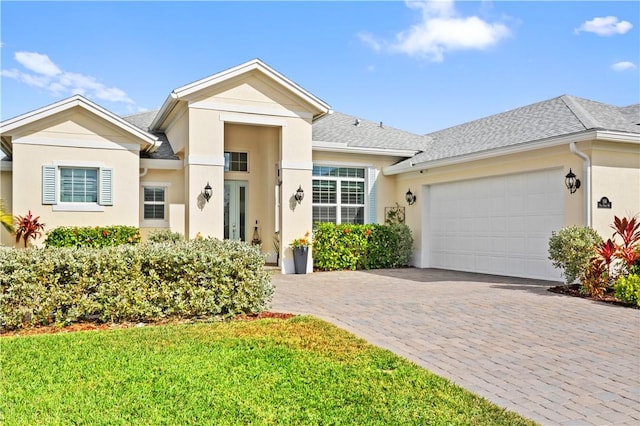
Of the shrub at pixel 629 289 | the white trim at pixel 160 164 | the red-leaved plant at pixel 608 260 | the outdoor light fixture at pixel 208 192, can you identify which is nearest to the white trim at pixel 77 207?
the white trim at pixel 160 164

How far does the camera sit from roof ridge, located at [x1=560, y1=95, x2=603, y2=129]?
11.7 meters

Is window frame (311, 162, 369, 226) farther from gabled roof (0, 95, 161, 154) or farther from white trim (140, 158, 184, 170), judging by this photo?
gabled roof (0, 95, 161, 154)

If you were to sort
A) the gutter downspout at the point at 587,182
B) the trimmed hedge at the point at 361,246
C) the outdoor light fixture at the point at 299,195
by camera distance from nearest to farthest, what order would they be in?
the gutter downspout at the point at 587,182, the outdoor light fixture at the point at 299,195, the trimmed hedge at the point at 361,246

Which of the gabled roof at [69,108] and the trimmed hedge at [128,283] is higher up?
the gabled roof at [69,108]

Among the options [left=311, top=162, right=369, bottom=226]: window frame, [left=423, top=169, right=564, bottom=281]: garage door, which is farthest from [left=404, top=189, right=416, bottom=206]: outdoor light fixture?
[left=311, top=162, right=369, bottom=226]: window frame

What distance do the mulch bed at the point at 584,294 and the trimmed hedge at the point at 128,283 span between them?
6.59 m

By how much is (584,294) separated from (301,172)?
8.33m

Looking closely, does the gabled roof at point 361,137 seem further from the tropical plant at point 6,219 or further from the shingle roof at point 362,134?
the tropical plant at point 6,219

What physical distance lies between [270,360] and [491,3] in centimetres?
1058

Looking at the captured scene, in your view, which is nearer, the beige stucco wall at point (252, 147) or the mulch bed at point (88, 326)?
the mulch bed at point (88, 326)

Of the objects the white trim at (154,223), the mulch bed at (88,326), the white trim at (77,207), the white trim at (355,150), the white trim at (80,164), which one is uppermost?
the white trim at (355,150)

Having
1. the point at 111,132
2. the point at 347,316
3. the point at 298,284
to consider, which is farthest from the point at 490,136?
the point at 111,132

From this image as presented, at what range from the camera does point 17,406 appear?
3871mm

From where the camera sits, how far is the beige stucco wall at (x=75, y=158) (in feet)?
41.5
